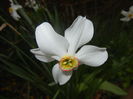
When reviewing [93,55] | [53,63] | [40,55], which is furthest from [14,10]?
[93,55]

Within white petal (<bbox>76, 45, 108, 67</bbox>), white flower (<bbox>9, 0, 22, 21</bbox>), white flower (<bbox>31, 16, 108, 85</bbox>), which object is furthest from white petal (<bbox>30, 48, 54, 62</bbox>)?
white flower (<bbox>9, 0, 22, 21</bbox>)

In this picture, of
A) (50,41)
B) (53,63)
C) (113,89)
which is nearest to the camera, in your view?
(50,41)

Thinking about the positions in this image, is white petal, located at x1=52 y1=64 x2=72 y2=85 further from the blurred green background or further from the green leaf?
the green leaf

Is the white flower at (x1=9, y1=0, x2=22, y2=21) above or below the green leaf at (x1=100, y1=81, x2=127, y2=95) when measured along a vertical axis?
above

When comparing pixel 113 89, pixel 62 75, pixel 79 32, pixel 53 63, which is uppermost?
pixel 79 32

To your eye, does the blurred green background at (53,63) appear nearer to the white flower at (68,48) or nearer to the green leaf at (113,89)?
the green leaf at (113,89)

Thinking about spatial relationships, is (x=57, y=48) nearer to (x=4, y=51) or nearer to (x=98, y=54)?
Result: (x=98, y=54)

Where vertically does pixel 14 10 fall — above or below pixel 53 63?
above

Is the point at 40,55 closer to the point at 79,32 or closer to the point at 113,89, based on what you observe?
the point at 79,32
